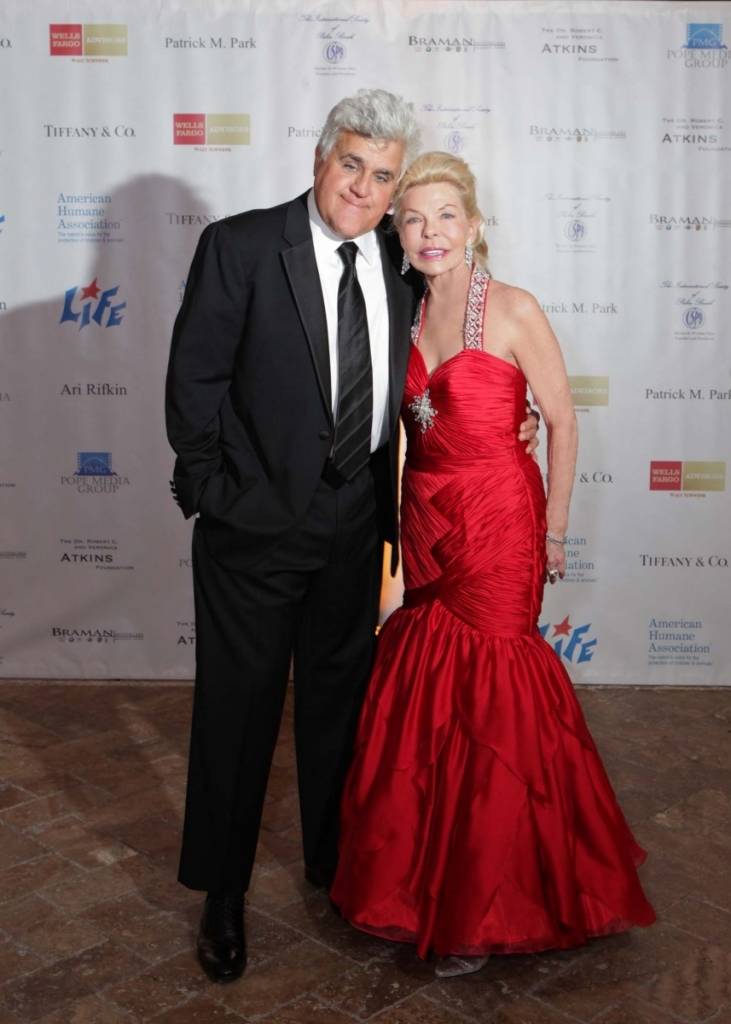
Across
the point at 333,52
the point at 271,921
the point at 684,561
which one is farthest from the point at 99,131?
the point at 271,921

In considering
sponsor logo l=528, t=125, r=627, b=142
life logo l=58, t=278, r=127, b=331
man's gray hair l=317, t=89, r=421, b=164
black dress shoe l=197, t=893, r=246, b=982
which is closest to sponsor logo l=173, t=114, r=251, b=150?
life logo l=58, t=278, r=127, b=331

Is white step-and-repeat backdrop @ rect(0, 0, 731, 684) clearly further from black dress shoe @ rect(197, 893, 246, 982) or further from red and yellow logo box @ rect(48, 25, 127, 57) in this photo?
black dress shoe @ rect(197, 893, 246, 982)

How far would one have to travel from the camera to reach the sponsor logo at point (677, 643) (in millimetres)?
4945

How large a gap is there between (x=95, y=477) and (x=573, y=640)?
6.49 ft

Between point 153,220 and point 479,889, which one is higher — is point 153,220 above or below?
above

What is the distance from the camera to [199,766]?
9.13 ft

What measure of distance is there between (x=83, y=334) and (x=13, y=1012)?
2825 millimetres

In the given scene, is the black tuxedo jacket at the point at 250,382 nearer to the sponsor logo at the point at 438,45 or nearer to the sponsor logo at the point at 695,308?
the sponsor logo at the point at 438,45

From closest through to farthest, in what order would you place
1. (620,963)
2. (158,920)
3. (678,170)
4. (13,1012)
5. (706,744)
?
(13,1012)
(620,963)
(158,920)
(706,744)
(678,170)

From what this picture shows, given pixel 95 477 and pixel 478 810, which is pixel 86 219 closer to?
pixel 95 477

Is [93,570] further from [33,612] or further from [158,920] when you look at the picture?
[158,920]

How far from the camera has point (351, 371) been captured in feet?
8.79

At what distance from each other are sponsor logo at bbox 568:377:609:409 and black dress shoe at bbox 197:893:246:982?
8.52ft

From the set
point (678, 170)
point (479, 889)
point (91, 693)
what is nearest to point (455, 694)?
point (479, 889)
